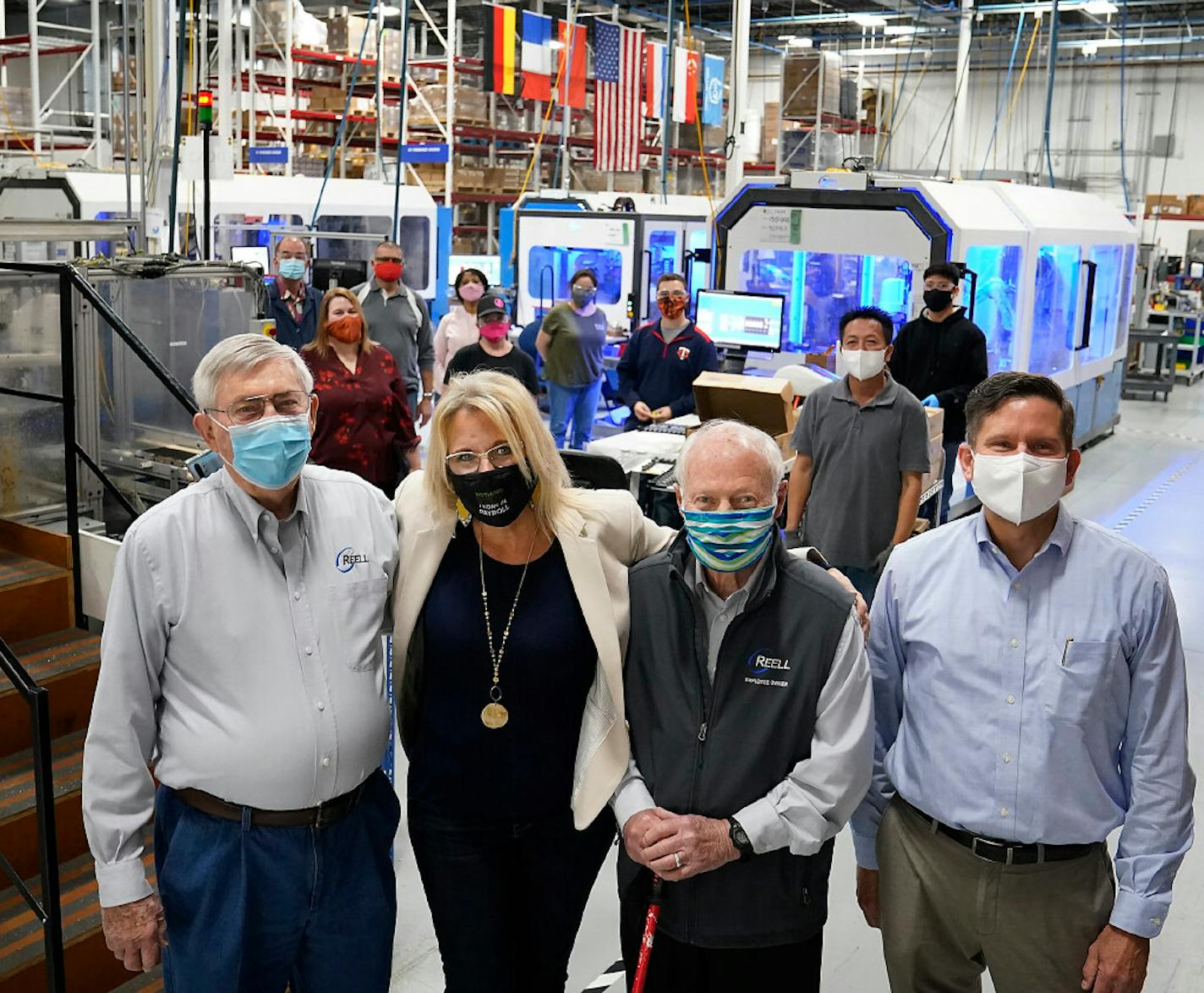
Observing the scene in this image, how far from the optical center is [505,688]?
217 centimetres

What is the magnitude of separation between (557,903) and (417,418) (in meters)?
5.83

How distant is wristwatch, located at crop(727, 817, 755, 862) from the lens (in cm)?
201

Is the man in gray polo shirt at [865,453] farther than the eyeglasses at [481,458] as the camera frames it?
Yes

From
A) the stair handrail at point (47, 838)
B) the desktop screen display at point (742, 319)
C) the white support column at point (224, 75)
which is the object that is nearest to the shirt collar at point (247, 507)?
the stair handrail at point (47, 838)

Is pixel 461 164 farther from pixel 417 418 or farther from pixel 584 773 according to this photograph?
pixel 584 773

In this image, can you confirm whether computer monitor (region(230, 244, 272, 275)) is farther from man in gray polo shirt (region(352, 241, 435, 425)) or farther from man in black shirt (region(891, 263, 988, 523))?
man in black shirt (region(891, 263, 988, 523))

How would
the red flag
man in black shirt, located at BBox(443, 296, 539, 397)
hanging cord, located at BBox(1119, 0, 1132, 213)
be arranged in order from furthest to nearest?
hanging cord, located at BBox(1119, 0, 1132, 213) → the red flag → man in black shirt, located at BBox(443, 296, 539, 397)

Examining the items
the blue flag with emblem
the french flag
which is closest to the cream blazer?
the french flag

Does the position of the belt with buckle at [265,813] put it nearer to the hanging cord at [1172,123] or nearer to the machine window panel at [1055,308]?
the machine window panel at [1055,308]

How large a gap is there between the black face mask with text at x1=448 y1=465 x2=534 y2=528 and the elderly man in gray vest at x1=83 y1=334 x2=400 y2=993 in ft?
0.65

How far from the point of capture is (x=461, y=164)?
15250 mm

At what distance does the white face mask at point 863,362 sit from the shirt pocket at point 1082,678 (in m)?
2.76

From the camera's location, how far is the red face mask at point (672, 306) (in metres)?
7.23

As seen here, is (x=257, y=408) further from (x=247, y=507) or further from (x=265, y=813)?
(x=265, y=813)
